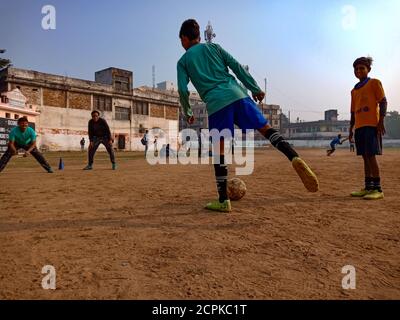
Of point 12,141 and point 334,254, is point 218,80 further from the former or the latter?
point 12,141

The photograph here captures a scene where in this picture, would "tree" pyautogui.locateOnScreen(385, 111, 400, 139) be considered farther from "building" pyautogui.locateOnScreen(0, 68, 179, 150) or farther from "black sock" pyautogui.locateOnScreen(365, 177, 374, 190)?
"black sock" pyautogui.locateOnScreen(365, 177, 374, 190)

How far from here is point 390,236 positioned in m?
2.07

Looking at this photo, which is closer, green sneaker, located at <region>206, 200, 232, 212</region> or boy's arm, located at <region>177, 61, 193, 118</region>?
green sneaker, located at <region>206, 200, 232, 212</region>

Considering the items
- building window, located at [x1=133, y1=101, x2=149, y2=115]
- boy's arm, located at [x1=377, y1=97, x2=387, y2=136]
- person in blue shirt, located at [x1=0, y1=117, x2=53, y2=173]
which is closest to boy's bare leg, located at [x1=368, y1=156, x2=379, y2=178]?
boy's arm, located at [x1=377, y1=97, x2=387, y2=136]

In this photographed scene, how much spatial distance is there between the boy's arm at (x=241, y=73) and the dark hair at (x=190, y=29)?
0.32m

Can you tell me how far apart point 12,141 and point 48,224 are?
539cm

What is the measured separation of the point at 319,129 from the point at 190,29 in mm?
71807

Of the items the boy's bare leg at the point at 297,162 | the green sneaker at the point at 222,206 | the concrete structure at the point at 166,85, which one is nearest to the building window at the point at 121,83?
the boy's bare leg at the point at 297,162

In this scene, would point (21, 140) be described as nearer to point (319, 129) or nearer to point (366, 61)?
point (366, 61)

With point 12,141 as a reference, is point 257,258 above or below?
below

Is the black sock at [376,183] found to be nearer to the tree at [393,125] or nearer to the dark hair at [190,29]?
the dark hair at [190,29]

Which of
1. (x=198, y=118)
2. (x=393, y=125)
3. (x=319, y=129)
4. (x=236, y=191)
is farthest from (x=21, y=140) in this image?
(x=393, y=125)

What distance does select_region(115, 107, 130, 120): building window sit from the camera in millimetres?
35844
